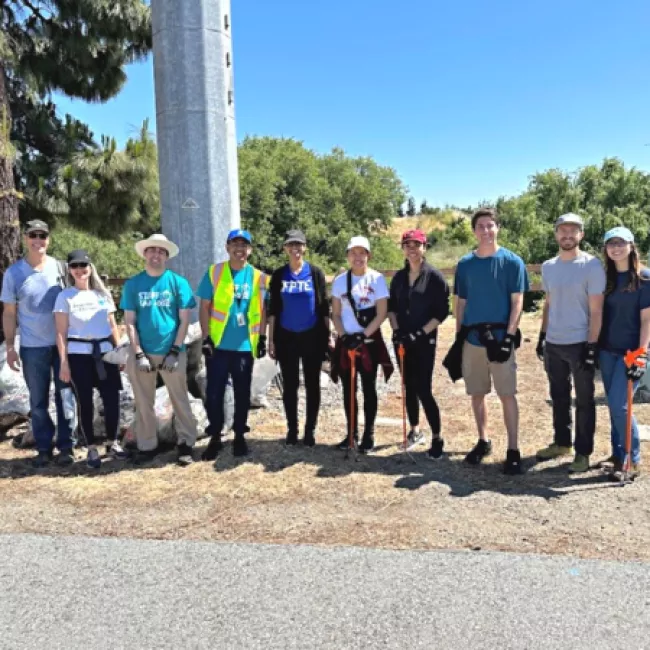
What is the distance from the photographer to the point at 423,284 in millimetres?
5125

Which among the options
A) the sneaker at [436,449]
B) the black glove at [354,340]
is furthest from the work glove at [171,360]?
the sneaker at [436,449]

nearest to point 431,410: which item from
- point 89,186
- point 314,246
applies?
Result: point 89,186

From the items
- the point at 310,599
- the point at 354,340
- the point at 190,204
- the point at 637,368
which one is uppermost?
the point at 190,204

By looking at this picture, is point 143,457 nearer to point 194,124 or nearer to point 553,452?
point 553,452

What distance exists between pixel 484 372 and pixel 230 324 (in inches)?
79.6

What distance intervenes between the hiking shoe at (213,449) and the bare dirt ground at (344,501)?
0.12 m

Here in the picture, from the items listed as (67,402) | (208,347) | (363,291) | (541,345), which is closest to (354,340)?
(363,291)

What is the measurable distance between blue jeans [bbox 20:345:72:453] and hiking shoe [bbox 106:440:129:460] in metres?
0.31

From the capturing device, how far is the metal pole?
6.71 meters

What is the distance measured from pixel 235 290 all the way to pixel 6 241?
3.92 meters

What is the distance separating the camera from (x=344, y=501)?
438 centimetres

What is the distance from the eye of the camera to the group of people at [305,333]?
15.7 feet

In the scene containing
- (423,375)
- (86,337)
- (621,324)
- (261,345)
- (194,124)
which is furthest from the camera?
(194,124)

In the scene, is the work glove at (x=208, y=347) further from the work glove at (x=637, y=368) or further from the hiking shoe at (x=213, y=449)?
the work glove at (x=637, y=368)
